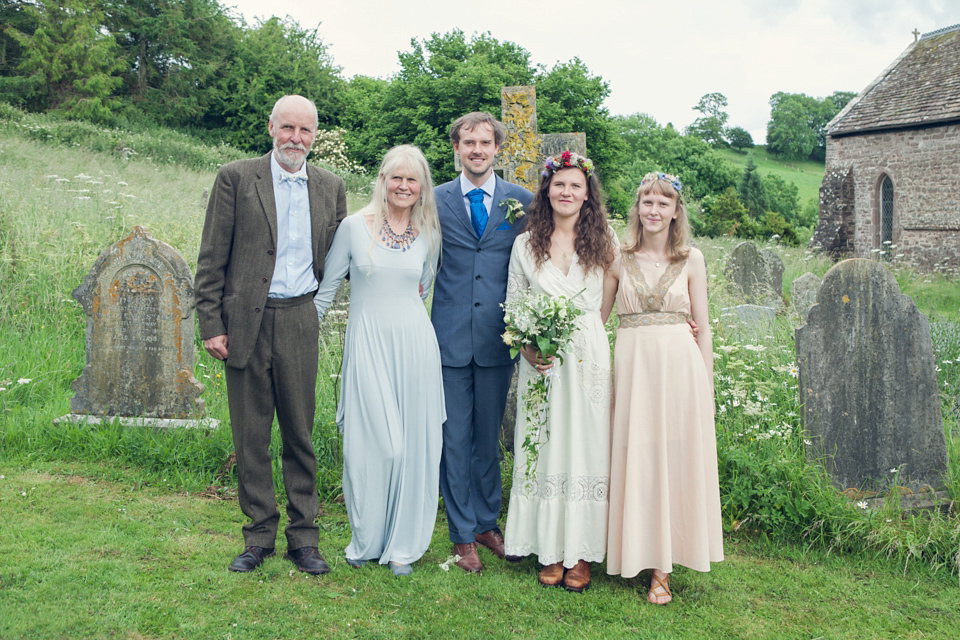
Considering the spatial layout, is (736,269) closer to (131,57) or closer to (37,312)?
(37,312)

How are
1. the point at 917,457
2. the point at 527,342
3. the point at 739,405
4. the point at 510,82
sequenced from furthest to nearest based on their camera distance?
the point at 510,82, the point at 739,405, the point at 917,457, the point at 527,342

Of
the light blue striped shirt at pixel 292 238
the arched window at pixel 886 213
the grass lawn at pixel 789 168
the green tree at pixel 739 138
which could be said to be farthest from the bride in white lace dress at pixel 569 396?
the green tree at pixel 739 138

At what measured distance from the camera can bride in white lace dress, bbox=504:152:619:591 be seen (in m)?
3.58

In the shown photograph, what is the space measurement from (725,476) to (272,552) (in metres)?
2.74

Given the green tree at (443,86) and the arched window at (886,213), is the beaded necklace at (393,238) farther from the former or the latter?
the green tree at (443,86)

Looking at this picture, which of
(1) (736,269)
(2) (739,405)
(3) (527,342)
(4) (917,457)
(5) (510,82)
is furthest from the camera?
(5) (510,82)

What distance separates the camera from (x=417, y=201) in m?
3.79

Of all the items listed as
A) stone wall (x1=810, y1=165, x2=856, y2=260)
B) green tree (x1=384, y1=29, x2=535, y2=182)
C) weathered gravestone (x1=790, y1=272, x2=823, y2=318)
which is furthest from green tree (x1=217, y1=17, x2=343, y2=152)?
weathered gravestone (x1=790, y1=272, x2=823, y2=318)

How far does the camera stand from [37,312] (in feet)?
23.7

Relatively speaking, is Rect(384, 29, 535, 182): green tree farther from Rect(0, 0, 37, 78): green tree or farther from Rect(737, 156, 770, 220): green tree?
Rect(737, 156, 770, 220): green tree

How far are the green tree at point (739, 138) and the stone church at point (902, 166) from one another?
48.2 m

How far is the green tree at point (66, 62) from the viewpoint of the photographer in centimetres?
2783

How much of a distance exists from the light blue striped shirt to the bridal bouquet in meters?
1.07

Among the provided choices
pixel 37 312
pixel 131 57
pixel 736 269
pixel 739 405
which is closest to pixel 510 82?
pixel 131 57
